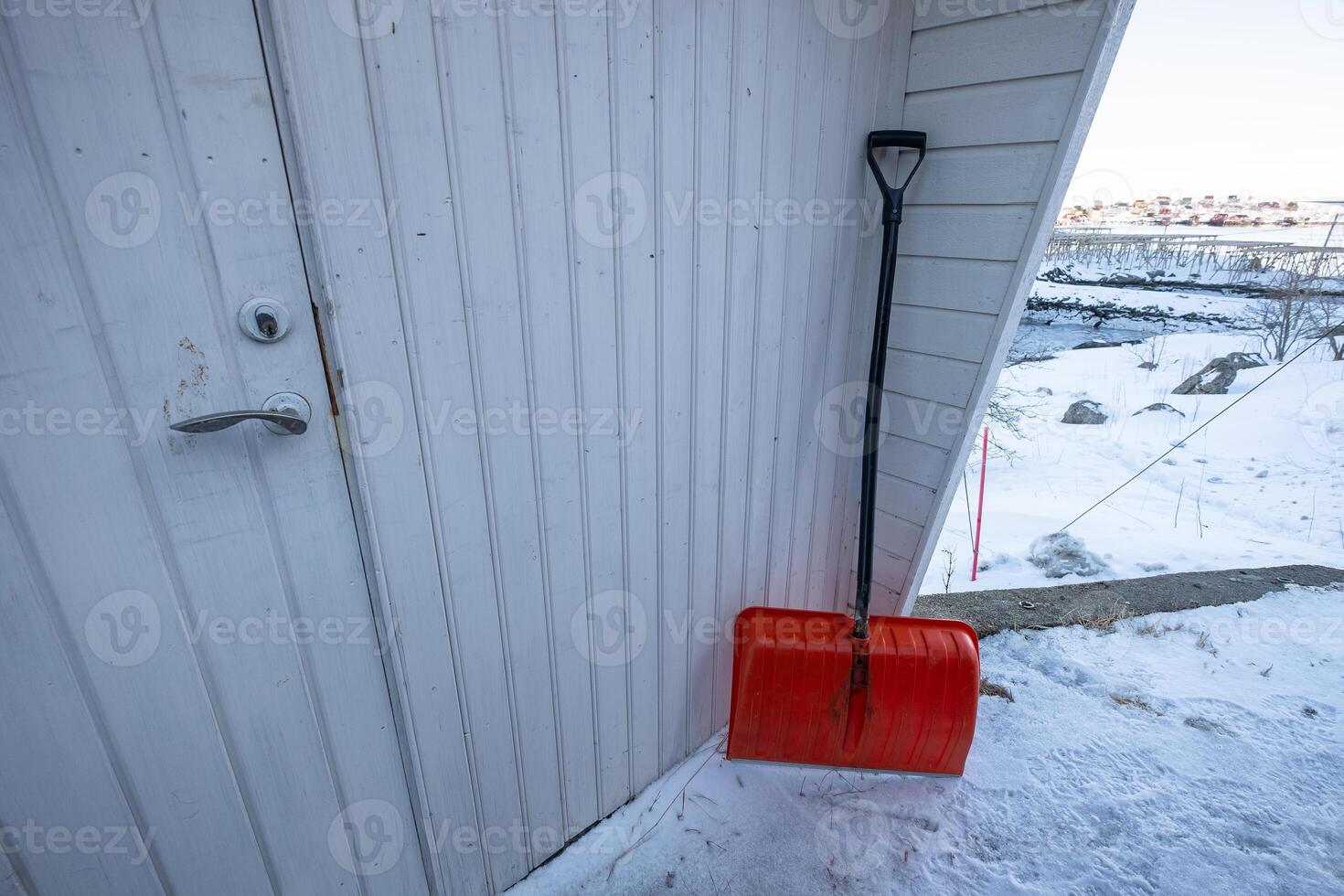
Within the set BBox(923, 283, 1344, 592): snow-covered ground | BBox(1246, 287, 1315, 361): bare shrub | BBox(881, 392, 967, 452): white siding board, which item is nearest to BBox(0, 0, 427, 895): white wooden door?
BBox(881, 392, 967, 452): white siding board

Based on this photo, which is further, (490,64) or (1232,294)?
(1232,294)

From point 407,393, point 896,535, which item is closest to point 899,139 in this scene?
point 896,535

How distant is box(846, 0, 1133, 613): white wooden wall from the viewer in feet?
4.32

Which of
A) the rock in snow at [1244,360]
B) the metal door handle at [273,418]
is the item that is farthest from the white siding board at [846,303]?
the rock in snow at [1244,360]

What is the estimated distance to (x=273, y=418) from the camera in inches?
32.6

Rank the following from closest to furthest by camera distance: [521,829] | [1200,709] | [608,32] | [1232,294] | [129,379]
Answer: [129,379] < [608,32] < [521,829] < [1200,709] < [1232,294]

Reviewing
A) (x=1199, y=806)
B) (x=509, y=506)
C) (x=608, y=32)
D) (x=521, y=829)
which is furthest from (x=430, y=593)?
(x=1199, y=806)

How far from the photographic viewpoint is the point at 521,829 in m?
1.42

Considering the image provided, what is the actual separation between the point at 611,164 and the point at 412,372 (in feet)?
1.73

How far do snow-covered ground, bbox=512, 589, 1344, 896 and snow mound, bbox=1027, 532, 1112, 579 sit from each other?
89 cm

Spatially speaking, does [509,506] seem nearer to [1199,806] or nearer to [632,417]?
[632,417]

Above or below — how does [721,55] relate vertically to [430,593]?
above

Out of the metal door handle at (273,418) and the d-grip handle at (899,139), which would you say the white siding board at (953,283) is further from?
the metal door handle at (273,418)

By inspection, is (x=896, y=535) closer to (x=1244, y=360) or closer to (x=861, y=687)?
(x=861, y=687)
